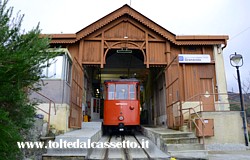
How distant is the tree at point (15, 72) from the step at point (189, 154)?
14.2 ft

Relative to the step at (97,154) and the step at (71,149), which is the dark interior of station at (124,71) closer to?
the step at (97,154)

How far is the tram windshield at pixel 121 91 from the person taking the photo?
12.4 meters

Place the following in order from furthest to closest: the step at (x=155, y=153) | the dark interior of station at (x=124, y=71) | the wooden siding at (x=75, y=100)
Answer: the dark interior of station at (x=124, y=71) → the wooden siding at (x=75, y=100) → the step at (x=155, y=153)

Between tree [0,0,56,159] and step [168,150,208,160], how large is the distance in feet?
14.2

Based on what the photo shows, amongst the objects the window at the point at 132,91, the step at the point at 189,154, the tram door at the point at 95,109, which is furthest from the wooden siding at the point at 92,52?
the step at the point at 189,154

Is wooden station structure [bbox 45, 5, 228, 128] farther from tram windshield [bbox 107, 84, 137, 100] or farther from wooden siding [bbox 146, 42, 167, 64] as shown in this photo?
tram windshield [bbox 107, 84, 137, 100]

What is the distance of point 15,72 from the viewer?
3363mm

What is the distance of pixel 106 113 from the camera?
1221 centimetres

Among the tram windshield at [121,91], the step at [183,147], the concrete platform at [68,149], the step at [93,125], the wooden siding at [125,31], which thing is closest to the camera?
the concrete platform at [68,149]

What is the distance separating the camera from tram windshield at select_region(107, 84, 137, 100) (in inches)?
488

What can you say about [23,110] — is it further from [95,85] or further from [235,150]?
[95,85]

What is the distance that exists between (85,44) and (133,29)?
290 cm

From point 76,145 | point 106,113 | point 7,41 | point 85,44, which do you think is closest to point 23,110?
point 7,41

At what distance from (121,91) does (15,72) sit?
9.30 metres
